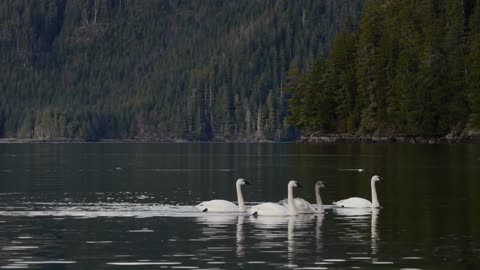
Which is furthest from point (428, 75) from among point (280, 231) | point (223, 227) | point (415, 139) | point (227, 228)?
point (280, 231)

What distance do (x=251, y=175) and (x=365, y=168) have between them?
10777 millimetres

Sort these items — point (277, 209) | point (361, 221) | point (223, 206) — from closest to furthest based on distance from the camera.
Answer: point (361, 221)
point (277, 209)
point (223, 206)

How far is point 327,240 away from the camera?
40.0m

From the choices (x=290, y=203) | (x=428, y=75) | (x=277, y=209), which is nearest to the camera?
(x=277, y=209)

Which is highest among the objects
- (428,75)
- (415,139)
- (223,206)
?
(428,75)

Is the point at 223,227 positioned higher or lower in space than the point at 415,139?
lower

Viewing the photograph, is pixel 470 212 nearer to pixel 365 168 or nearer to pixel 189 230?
pixel 189 230

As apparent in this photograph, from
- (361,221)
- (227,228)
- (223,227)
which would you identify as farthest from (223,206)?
(361,221)

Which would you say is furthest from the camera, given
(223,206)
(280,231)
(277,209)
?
(223,206)

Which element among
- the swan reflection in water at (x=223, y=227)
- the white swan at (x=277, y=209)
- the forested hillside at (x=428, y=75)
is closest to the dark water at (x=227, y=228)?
the swan reflection in water at (x=223, y=227)

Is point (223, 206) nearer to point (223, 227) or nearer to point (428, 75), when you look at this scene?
point (223, 227)

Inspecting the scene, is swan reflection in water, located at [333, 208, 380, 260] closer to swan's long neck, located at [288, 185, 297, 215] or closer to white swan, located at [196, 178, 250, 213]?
swan's long neck, located at [288, 185, 297, 215]

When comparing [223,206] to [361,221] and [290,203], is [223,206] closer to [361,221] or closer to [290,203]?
[290,203]

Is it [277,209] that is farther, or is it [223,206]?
A: [223,206]
